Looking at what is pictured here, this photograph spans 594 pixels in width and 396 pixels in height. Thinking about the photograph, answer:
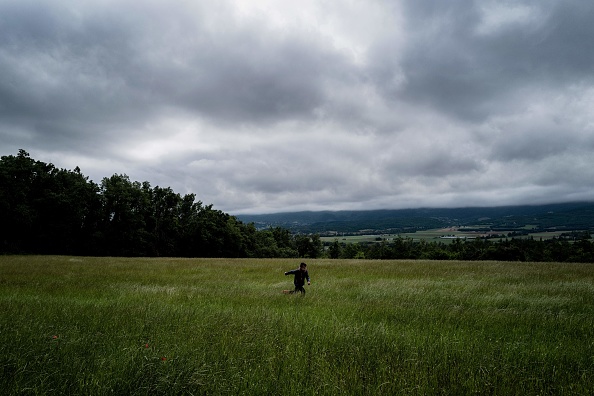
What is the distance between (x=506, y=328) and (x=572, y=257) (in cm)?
7456

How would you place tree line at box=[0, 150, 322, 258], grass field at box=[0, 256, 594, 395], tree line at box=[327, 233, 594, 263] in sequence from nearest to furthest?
grass field at box=[0, 256, 594, 395]
tree line at box=[0, 150, 322, 258]
tree line at box=[327, 233, 594, 263]

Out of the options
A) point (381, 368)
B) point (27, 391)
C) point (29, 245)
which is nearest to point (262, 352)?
point (381, 368)

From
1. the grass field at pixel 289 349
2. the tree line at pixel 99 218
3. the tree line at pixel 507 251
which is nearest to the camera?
the grass field at pixel 289 349

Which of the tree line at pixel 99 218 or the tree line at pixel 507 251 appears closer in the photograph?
the tree line at pixel 99 218

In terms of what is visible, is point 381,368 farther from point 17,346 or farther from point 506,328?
point 17,346

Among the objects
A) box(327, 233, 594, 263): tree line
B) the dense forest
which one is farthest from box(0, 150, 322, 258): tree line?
box(327, 233, 594, 263): tree line

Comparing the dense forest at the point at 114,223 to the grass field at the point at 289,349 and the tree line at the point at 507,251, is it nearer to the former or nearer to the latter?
the tree line at the point at 507,251

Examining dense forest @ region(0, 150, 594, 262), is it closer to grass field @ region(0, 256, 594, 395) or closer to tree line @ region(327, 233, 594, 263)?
tree line @ region(327, 233, 594, 263)

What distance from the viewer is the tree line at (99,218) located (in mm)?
40438

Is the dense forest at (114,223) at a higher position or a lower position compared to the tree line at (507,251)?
higher

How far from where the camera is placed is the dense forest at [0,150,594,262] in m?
40.8

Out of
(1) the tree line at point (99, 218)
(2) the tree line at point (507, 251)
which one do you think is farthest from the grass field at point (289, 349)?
(2) the tree line at point (507, 251)

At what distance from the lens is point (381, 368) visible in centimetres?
438

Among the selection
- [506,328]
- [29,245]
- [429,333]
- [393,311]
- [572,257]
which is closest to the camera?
[429,333]
